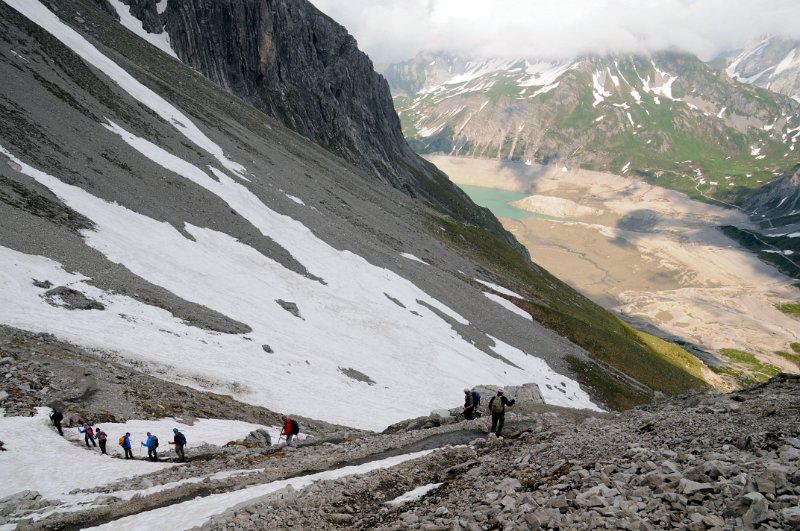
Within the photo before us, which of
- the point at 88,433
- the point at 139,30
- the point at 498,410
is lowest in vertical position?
the point at 88,433

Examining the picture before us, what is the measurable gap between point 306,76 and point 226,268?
365ft

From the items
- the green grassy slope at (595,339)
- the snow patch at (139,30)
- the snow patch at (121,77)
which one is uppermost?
the snow patch at (139,30)

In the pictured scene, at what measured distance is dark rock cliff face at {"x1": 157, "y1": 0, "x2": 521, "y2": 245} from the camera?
364ft

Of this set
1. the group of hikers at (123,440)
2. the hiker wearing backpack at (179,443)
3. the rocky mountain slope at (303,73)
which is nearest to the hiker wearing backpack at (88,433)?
the group of hikers at (123,440)

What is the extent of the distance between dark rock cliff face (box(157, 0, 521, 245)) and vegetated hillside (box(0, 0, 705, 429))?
36.8 meters

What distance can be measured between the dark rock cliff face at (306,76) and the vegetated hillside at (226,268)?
3678 cm

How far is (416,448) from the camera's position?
19.0 metres

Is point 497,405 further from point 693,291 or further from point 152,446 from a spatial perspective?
point 693,291

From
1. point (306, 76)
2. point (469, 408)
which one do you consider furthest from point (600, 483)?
point (306, 76)

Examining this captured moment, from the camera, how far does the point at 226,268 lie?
38844 mm

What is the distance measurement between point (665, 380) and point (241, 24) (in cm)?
11746

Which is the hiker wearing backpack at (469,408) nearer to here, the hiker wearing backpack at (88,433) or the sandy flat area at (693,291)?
the hiker wearing backpack at (88,433)

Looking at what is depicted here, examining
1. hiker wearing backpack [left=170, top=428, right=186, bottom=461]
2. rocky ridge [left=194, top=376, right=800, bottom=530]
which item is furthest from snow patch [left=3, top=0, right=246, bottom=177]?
rocky ridge [left=194, top=376, right=800, bottom=530]

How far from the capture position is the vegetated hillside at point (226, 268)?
28.2 m
